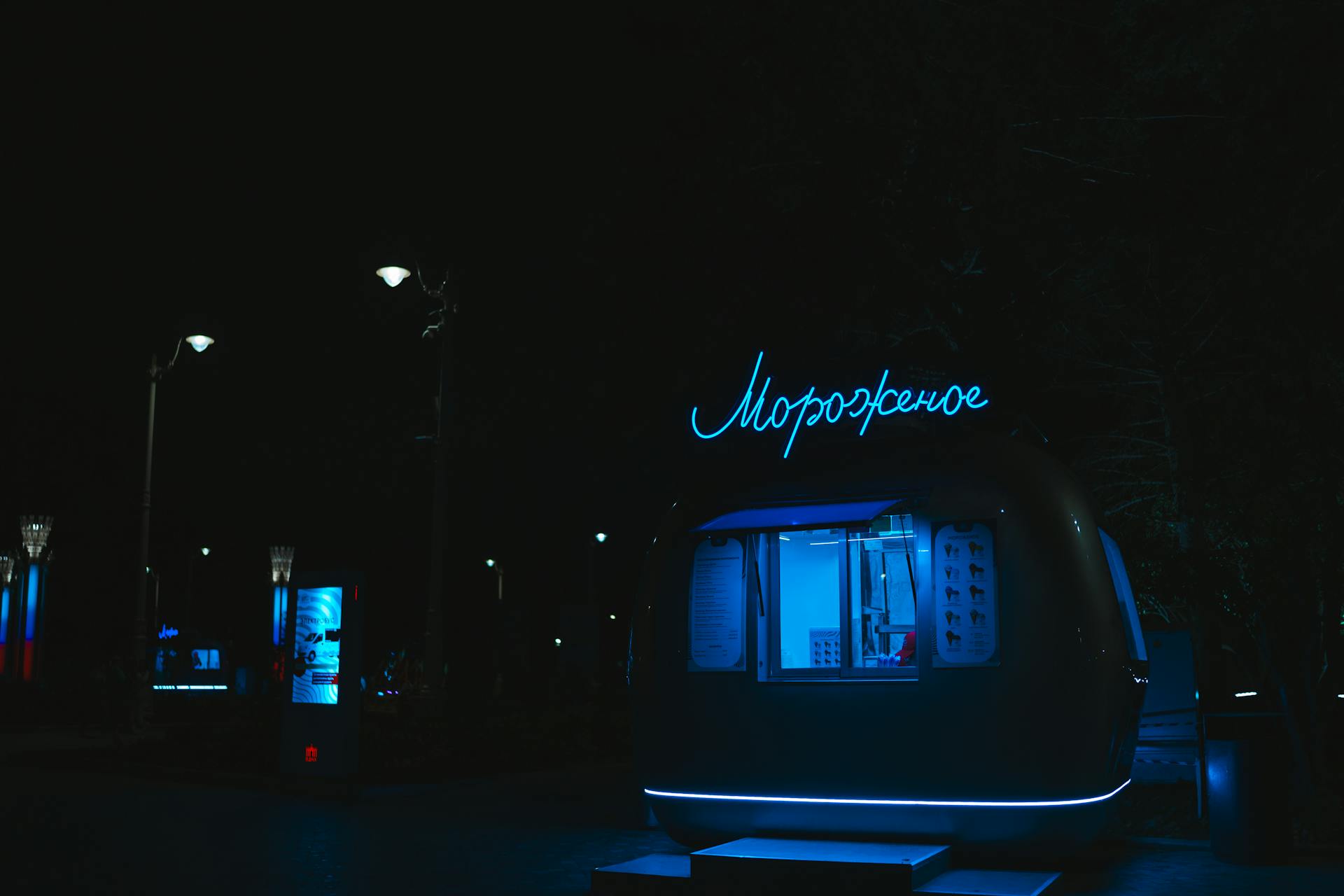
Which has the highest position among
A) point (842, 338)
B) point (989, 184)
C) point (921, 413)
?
point (989, 184)

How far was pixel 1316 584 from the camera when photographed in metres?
13.3

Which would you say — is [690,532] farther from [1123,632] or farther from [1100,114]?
[1100,114]

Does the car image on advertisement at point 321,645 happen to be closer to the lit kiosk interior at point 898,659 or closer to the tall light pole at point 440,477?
the tall light pole at point 440,477

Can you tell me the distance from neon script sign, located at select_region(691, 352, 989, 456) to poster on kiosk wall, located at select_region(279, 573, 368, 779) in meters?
6.09

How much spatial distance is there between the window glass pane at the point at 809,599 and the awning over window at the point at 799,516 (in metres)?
0.84

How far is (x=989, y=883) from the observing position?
8547mm

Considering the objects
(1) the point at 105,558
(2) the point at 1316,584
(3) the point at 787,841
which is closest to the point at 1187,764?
(2) the point at 1316,584

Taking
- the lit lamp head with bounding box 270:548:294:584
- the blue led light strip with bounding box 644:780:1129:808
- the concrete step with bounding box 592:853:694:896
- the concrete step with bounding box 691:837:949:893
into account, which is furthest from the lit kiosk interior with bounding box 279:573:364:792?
the lit lamp head with bounding box 270:548:294:584

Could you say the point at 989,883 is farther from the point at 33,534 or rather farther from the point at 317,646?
the point at 33,534

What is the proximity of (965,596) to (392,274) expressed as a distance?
10409mm

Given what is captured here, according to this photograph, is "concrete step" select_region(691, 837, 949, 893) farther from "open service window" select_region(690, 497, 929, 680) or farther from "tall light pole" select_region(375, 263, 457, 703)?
"tall light pole" select_region(375, 263, 457, 703)

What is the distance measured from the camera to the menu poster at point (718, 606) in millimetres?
10117

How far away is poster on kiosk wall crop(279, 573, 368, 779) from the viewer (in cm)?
1472

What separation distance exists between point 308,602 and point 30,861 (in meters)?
5.18
